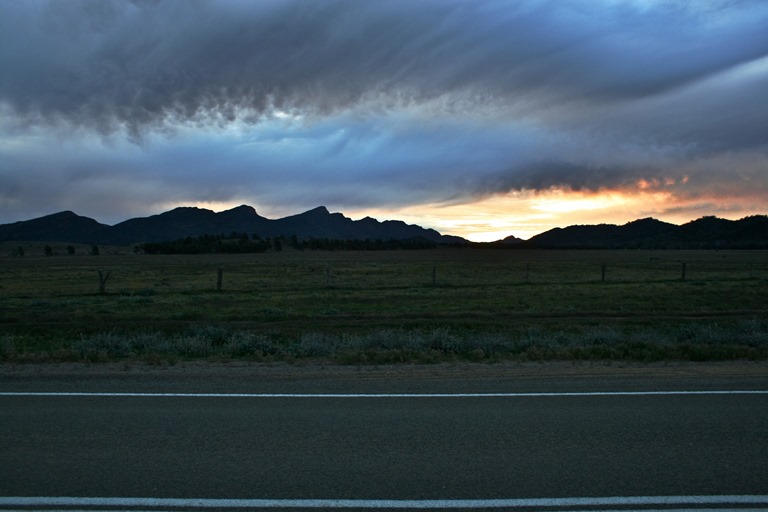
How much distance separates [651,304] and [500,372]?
53.0ft

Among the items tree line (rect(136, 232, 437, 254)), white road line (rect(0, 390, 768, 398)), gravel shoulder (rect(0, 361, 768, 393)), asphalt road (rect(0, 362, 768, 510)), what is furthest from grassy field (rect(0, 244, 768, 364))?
tree line (rect(136, 232, 437, 254))

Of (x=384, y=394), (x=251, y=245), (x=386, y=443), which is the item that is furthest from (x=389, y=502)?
(x=251, y=245)

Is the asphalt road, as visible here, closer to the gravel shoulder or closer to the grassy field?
the gravel shoulder

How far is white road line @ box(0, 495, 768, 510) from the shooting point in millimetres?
4352

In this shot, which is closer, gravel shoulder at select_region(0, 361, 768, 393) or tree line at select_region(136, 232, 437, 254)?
gravel shoulder at select_region(0, 361, 768, 393)

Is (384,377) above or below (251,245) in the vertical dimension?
below

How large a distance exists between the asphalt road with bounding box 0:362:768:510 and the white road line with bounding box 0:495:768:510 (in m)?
0.02

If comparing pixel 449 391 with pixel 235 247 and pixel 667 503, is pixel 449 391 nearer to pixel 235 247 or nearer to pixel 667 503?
pixel 667 503

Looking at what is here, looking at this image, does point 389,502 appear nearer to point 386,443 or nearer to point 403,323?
point 386,443

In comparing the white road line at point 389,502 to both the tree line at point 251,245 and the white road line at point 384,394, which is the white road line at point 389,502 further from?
the tree line at point 251,245

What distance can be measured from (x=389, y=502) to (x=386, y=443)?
130 cm

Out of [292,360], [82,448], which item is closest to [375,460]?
[82,448]

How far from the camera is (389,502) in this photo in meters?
4.40

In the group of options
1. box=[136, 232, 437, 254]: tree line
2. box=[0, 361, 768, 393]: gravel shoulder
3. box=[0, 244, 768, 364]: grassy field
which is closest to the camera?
box=[0, 361, 768, 393]: gravel shoulder
